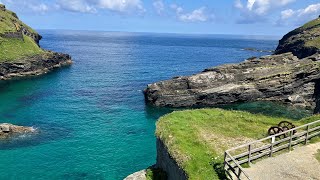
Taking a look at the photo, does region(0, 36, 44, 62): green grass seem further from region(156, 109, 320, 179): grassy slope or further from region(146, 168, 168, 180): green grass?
region(146, 168, 168, 180): green grass

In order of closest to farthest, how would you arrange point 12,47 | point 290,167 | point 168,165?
point 290,167 < point 168,165 < point 12,47

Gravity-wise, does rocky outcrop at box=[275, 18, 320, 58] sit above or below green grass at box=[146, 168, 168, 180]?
above

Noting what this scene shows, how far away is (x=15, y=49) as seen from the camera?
132500 mm

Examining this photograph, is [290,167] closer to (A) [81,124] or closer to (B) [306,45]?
(A) [81,124]

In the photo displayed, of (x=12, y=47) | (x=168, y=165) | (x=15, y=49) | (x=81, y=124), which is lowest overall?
(x=81, y=124)

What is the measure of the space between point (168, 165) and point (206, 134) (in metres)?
5.53

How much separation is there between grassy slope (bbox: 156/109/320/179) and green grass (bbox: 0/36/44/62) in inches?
4009

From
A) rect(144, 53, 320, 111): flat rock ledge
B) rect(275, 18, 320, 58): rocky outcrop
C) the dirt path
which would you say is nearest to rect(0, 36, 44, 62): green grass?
rect(144, 53, 320, 111): flat rock ledge

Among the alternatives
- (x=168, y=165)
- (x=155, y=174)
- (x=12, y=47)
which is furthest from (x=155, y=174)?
(x=12, y=47)

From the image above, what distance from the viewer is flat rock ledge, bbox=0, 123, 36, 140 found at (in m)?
58.1

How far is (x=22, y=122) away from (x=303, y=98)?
66.3m

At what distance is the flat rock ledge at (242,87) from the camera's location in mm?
81500

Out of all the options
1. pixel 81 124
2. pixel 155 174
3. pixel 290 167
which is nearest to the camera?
pixel 290 167

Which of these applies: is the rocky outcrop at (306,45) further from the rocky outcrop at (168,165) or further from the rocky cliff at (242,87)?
the rocky outcrop at (168,165)
